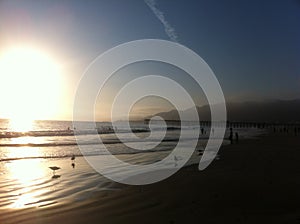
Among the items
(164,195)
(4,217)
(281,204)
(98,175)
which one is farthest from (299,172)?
(4,217)

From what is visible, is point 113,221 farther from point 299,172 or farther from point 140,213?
point 299,172

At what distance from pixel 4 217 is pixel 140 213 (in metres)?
3.08

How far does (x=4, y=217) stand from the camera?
293 inches

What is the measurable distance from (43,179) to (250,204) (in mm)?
8166

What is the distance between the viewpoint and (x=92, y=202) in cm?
879

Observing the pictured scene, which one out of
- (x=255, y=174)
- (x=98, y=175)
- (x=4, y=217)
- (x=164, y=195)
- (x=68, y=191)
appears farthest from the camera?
(x=98, y=175)

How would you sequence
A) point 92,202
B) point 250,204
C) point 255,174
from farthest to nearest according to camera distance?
point 255,174
point 92,202
point 250,204

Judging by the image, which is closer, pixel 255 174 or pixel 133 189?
pixel 133 189

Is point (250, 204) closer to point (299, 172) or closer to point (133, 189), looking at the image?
point (133, 189)

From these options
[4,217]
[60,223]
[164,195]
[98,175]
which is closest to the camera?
[60,223]

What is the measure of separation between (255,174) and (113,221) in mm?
7475

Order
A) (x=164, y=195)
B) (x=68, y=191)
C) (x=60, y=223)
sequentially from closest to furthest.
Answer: (x=60, y=223), (x=164, y=195), (x=68, y=191)

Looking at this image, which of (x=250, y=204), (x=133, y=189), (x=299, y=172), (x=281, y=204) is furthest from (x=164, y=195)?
(x=299, y=172)

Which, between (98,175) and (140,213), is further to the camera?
(98,175)
